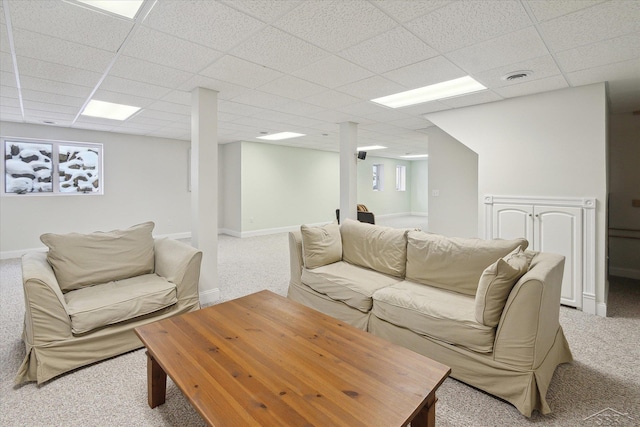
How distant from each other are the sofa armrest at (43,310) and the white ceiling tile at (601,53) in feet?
13.6

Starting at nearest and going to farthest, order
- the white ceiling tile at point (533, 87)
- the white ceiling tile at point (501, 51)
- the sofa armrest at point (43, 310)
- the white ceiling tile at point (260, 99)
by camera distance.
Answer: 1. the sofa armrest at point (43, 310)
2. the white ceiling tile at point (501, 51)
3. the white ceiling tile at point (533, 87)
4. the white ceiling tile at point (260, 99)

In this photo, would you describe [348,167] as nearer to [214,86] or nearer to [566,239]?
[214,86]

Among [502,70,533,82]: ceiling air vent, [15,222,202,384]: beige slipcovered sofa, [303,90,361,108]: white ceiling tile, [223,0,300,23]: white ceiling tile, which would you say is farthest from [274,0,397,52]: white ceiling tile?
[15,222,202,384]: beige slipcovered sofa

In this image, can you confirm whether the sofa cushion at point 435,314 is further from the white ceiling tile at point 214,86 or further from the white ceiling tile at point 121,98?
the white ceiling tile at point 121,98

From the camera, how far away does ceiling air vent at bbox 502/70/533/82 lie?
2863 millimetres

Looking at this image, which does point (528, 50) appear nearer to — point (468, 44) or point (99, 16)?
point (468, 44)

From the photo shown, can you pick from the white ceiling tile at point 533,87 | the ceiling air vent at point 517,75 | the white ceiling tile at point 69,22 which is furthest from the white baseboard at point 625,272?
the white ceiling tile at point 69,22

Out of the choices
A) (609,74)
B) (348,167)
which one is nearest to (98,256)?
(348,167)

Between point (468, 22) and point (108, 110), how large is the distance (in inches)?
191

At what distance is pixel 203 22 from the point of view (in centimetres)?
206

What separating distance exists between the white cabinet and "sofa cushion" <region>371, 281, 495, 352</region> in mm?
1801

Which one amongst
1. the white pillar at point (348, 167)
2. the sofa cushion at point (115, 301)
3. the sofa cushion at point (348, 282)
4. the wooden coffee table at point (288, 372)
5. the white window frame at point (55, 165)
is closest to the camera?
the wooden coffee table at point (288, 372)

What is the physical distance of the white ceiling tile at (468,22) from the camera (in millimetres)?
1880

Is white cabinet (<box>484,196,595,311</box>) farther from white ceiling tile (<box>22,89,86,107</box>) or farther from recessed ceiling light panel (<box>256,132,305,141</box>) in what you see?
white ceiling tile (<box>22,89,86,107</box>)
